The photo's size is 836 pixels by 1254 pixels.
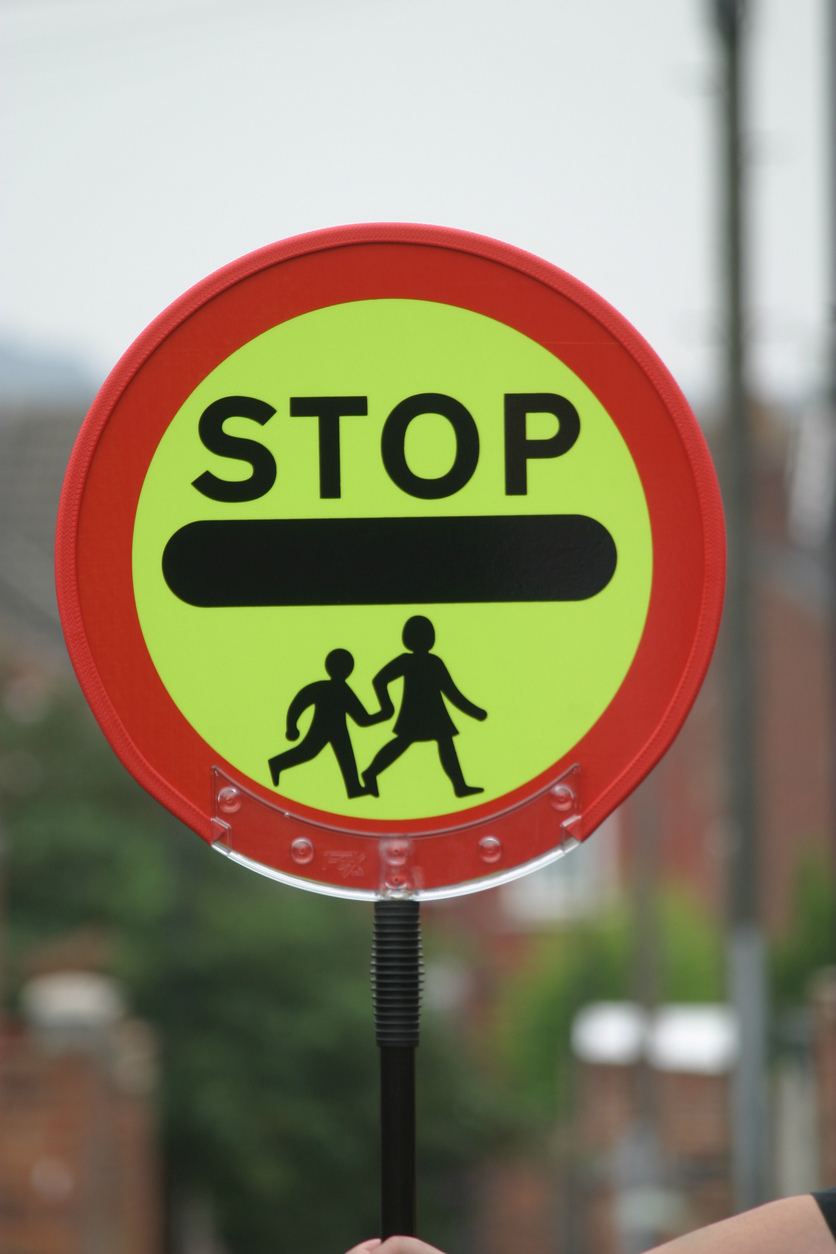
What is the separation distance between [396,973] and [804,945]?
29.4 meters

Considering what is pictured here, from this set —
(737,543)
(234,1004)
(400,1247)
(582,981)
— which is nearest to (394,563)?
(400,1247)

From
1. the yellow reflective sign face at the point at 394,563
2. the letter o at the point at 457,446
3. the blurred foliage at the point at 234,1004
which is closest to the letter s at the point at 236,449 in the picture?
the yellow reflective sign face at the point at 394,563

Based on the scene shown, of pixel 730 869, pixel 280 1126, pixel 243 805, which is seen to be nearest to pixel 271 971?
pixel 280 1126

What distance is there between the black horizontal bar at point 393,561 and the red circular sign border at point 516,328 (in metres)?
0.07

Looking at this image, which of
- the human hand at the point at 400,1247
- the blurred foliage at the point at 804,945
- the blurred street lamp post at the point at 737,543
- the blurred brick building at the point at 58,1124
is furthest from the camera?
the blurred foliage at the point at 804,945

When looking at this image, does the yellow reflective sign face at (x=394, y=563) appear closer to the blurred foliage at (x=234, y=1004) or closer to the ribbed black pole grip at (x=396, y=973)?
the ribbed black pole grip at (x=396, y=973)

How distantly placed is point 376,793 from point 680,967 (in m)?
33.8

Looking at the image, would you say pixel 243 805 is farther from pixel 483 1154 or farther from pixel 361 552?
pixel 483 1154

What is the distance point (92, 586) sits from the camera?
1707 mm

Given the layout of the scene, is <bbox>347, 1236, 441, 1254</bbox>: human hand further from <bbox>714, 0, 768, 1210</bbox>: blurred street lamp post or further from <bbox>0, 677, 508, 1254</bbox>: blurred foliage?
<bbox>0, 677, 508, 1254</bbox>: blurred foliage

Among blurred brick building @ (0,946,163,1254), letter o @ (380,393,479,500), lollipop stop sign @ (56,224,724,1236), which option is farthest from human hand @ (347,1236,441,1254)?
blurred brick building @ (0,946,163,1254)

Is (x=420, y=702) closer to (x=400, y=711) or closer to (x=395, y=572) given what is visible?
(x=400, y=711)

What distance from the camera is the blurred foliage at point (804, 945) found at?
1161 inches

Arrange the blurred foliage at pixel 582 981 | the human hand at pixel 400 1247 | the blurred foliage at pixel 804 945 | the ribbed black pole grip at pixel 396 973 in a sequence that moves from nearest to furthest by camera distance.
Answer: the human hand at pixel 400 1247, the ribbed black pole grip at pixel 396 973, the blurred foliage at pixel 804 945, the blurred foliage at pixel 582 981
